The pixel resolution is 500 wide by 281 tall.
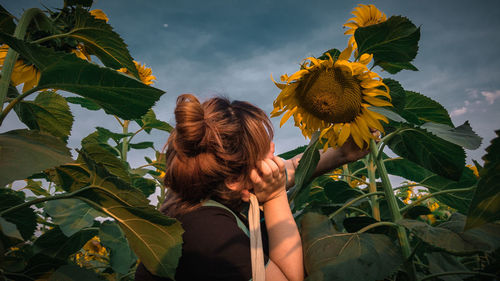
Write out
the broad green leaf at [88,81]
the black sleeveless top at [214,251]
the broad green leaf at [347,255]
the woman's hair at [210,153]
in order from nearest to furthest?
the broad green leaf at [88,81], the broad green leaf at [347,255], the black sleeveless top at [214,251], the woman's hair at [210,153]

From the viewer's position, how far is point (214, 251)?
1.18 meters

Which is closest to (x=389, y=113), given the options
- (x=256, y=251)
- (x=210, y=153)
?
(x=256, y=251)

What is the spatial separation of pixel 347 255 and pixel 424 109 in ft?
2.36

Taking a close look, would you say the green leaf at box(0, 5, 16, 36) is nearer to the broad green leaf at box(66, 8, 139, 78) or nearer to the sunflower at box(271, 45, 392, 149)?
the broad green leaf at box(66, 8, 139, 78)

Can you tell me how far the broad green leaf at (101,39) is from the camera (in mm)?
939

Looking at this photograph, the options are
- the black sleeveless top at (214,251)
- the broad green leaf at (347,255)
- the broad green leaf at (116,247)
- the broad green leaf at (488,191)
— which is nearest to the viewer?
the broad green leaf at (488,191)

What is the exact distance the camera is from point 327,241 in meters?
1.05

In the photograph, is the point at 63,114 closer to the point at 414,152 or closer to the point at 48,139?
the point at 48,139

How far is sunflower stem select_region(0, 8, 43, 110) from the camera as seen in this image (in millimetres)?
828

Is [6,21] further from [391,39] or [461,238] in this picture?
[461,238]

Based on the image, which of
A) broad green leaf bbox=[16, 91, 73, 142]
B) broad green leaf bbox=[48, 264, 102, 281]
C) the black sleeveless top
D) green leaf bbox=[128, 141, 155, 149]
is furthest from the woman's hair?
green leaf bbox=[128, 141, 155, 149]

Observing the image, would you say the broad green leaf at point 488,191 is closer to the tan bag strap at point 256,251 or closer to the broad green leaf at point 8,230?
the tan bag strap at point 256,251

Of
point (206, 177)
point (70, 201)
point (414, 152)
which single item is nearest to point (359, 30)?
point (414, 152)

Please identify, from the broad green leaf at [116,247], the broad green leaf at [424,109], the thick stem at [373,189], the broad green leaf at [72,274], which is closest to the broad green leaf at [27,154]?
the broad green leaf at [72,274]
